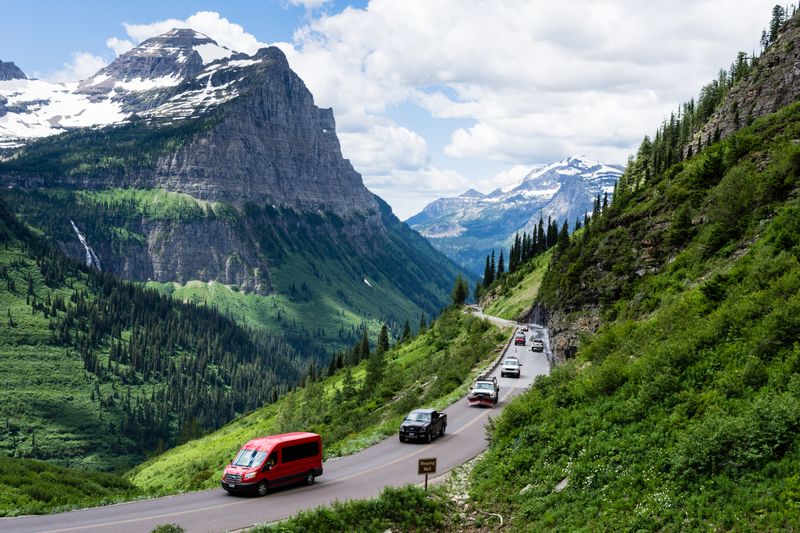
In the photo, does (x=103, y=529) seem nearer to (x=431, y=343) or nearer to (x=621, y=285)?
(x=621, y=285)

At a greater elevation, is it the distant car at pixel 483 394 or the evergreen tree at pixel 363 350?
the distant car at pixel 483 394

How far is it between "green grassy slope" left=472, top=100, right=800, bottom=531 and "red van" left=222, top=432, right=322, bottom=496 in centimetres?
838

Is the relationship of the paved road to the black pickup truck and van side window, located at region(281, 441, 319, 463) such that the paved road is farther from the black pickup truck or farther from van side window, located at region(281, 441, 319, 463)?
van side window, located at region(281, 441, 319, 463)

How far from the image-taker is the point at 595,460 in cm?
2000

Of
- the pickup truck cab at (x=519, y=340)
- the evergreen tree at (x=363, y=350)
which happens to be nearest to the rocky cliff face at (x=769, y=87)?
the pickup truck cab at (x=519, y=340)

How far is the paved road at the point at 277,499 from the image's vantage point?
867 inches

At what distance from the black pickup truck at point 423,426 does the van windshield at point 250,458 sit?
38.5 feet

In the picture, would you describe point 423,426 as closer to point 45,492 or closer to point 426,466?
point 426,466

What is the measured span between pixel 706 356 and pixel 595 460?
589cm

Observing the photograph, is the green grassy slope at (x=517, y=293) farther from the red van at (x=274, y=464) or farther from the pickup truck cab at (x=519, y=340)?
the red van at (x=274, y=464)

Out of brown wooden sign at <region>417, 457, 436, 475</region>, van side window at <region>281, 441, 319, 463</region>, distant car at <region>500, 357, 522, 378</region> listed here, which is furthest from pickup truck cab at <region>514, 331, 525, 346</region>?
brown wooden sign at <region>417, 457, 436, 475</region>

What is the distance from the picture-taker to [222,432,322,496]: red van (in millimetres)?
25891

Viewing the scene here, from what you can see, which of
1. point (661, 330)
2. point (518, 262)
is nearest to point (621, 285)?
point (661, 330)

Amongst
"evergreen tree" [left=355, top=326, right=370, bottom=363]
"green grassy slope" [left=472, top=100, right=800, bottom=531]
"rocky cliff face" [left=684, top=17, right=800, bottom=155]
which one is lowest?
"evergreen tree" [left=355, top=326, right=370, bottom=363]
